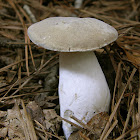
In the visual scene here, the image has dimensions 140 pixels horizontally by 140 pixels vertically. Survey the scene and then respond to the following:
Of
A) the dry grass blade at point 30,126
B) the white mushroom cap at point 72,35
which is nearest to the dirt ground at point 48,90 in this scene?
the dry grass blade at point 30,126

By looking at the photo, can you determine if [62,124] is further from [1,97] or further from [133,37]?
[133,37]

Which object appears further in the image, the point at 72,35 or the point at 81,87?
the point at 81,87

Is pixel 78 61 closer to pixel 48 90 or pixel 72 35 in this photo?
pixel 72 35

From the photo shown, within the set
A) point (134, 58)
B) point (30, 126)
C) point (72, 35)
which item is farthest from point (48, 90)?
point (134, 58)

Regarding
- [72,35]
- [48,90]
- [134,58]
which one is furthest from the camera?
[48,90]

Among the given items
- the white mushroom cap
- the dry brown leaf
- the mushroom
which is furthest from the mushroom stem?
the dry brown leaf

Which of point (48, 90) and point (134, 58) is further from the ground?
point (134, 58)
